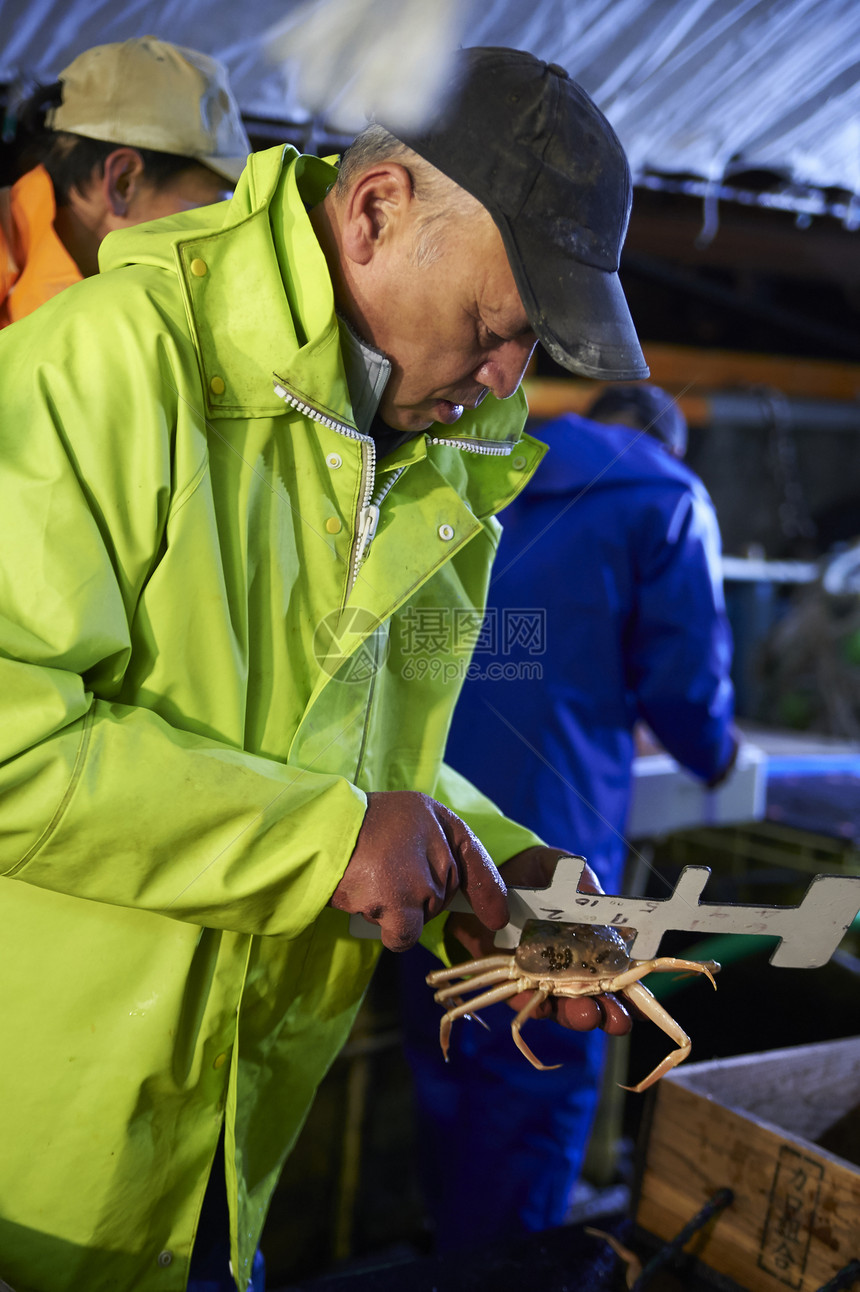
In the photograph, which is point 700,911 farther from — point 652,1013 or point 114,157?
point 114,157

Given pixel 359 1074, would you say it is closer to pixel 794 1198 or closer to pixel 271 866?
pixel 794 1198

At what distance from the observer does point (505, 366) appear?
93 cm

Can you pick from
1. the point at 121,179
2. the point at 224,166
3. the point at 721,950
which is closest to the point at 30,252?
the point at 121,179

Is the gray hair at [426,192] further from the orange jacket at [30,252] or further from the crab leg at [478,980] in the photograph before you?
the crab leg at [478,980]

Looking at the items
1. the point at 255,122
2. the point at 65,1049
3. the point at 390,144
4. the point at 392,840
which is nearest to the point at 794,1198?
the point at 392,840

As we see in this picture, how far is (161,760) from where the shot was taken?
75 centimetres

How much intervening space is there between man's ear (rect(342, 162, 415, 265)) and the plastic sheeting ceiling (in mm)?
468

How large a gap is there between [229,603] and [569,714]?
113cm

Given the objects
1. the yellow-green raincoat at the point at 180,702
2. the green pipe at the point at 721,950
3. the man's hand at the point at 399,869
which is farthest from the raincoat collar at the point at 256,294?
the green pipe at the point at 721,950

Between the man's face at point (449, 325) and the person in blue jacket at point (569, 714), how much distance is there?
83 centimetres

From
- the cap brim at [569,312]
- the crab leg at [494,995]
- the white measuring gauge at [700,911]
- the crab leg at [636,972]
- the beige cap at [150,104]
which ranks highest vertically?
the beige cap at [150,104]

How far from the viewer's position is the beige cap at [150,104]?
134 cm

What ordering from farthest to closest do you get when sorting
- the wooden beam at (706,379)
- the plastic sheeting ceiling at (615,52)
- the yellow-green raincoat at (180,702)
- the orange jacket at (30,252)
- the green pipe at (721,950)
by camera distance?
1. the wooden beam at (706,379)
2. the green pipe at (721,950)
3. the plastic sheeting ceiling at (615,52)
4. the orange jacket at (30,252)
5. the yellow-green raincoat at (180,702)

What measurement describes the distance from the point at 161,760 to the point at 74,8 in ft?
4.50
